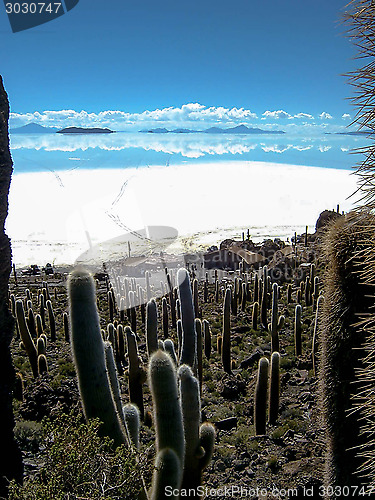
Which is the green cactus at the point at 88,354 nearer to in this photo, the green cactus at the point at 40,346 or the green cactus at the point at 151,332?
the green cactus at the point at 151,332

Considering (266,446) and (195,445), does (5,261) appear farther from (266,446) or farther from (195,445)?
(266,446)

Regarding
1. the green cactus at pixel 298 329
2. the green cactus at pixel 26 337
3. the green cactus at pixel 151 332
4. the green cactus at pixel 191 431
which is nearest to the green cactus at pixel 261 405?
the green cactus at pixel 151 332

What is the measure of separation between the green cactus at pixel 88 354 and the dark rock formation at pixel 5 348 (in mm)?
1220

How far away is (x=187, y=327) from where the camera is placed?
20.7ft

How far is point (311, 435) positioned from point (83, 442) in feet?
17.7

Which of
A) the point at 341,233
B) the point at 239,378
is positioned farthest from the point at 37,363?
the point at 341,233

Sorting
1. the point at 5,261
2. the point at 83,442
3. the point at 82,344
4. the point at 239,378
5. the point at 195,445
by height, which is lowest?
the point at 239,378

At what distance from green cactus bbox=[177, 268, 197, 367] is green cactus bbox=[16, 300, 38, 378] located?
5.59 metres

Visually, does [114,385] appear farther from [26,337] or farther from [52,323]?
[52,323]

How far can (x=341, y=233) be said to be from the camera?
14.0ft

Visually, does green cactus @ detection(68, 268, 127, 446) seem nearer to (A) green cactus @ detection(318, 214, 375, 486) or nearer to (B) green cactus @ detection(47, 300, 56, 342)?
(A) green cactus @ detection(318, 214, 375, 486)

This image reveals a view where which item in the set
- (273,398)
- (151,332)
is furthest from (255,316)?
(151,332)

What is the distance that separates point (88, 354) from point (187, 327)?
2393mm

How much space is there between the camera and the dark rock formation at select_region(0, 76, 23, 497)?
4.73 m
